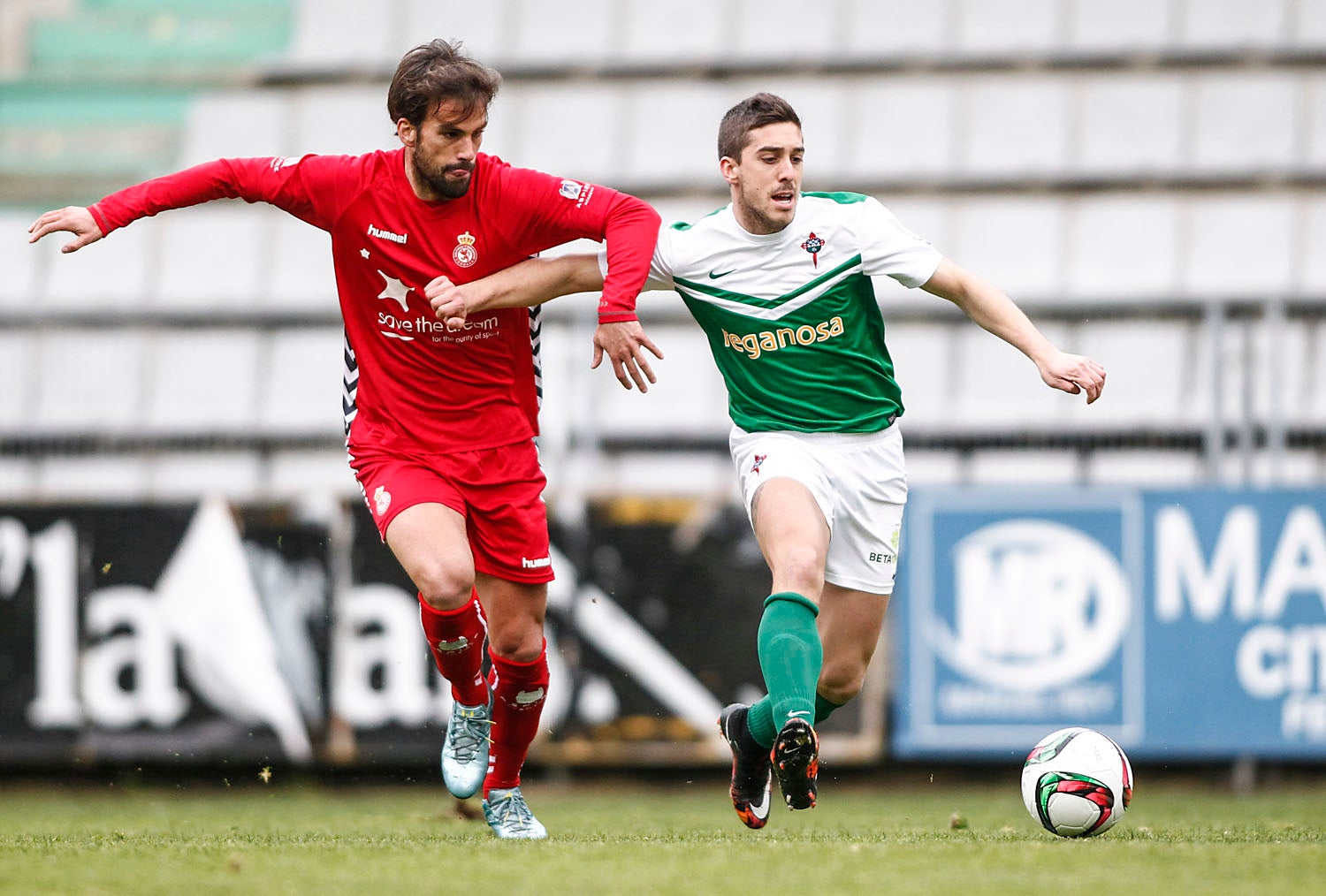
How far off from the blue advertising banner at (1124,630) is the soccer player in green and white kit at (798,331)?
7.90 feet

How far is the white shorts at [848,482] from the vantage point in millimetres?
5277

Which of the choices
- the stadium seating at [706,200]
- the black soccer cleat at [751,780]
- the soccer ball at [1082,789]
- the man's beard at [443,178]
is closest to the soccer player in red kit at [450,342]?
the man's beard at [443,178]

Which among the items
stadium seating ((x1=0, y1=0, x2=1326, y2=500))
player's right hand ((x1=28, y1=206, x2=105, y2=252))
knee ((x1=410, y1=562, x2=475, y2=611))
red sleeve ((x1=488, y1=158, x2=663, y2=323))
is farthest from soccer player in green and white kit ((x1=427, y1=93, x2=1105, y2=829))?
stadium seating ((x1=0, y1=0, x2=1326, y2=500))

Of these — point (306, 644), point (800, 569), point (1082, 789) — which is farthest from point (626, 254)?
point (306, 644)

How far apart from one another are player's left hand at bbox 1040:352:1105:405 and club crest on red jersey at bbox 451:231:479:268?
1776 millimetres

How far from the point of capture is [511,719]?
5711 millimetres

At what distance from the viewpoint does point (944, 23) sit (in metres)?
11.5

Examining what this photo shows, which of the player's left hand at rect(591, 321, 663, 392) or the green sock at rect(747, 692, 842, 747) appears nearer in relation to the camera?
the player's left hand at rect(591, 321, 663, 392)

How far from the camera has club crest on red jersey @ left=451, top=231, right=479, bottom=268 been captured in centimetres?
539

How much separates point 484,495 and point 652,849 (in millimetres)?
1359

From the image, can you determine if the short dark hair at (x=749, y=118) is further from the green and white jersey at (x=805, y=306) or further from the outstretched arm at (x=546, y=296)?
the outstretched arm at (x=546, y=296)

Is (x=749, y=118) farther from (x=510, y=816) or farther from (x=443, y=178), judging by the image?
(x=510, y=816)

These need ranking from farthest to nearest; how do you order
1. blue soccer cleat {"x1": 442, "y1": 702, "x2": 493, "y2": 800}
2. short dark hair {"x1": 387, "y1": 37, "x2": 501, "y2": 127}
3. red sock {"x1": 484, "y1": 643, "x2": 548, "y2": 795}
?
red sock {"x1": 484, "y1": 643, "x2": 548, "y2": 795}, blue soccer cleat {"x1": 442, "y1": 702, "x2": 493, "y2": 800}, short dark hair {"x1": 387, "y1": 37, "x2": 501, "y2": 127}

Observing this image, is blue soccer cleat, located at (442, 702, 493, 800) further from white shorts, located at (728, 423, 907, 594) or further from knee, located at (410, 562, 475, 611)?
white shorts, located at (728, 423, 907, 594)
